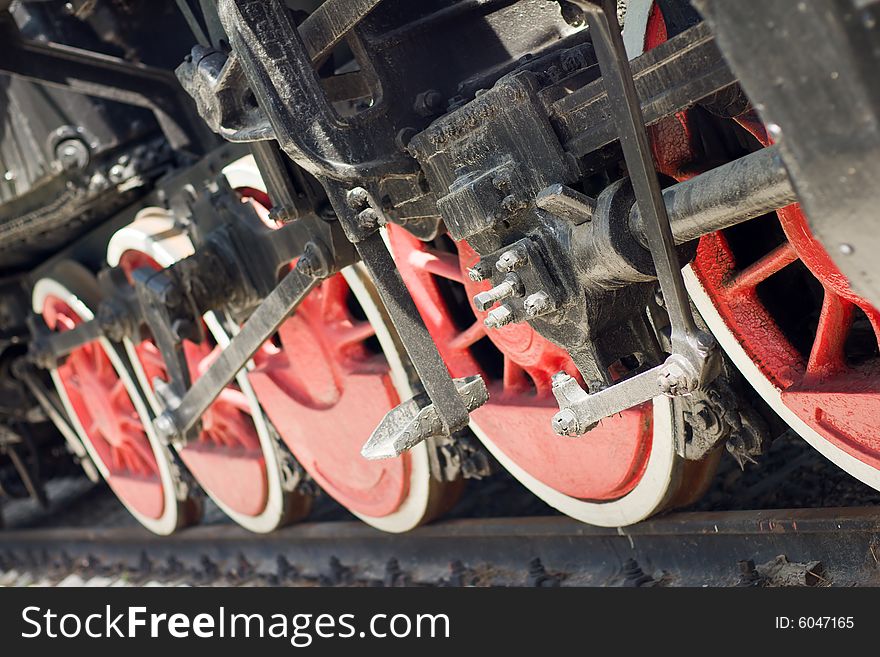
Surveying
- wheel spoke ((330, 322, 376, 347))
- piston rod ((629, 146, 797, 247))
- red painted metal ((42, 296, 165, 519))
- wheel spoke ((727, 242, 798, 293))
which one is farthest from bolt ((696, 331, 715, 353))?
red painted metal ((42, 296, 165, 519))

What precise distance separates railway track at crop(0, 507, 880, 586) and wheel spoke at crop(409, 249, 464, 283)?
64cm

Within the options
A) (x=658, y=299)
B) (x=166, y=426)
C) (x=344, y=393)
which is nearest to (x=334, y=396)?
(x=344, y=393)

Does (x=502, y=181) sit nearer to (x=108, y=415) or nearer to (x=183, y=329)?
(x=183, y=329)

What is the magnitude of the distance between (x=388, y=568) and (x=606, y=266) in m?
1.56

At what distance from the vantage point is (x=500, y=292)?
1.58 m

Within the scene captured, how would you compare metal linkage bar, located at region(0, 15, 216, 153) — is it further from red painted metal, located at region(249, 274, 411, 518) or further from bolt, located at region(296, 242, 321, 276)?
bolt, located at region(296, 242, 321, 276)

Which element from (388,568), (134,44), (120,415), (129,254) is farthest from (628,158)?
(120,415)

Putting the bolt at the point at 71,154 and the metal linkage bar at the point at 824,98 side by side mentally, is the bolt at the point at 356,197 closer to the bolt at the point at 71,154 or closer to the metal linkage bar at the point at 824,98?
the metal linkage bar at the point at 824,98

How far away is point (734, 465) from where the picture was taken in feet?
8.21

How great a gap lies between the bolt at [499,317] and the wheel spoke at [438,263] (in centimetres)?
58

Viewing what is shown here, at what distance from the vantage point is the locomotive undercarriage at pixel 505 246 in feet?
4.49

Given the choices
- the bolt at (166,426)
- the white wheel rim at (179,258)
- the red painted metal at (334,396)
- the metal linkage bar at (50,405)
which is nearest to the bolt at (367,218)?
the red painted metal at (334,396)

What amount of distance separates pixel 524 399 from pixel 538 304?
2.27ft

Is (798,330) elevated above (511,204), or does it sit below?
below
